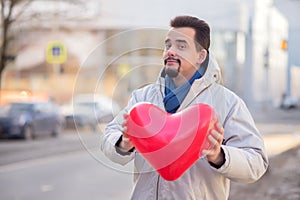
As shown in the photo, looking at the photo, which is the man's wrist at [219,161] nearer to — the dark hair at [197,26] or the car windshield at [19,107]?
the dark hair at [197,26]

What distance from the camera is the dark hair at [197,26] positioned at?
2.34m

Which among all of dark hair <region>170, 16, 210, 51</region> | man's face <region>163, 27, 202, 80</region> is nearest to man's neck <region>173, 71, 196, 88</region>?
man's face <region>163, 27, 202, 80</region>

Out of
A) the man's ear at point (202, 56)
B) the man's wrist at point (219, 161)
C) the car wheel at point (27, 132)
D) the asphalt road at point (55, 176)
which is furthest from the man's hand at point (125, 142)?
the car wheel at point (27, 132)

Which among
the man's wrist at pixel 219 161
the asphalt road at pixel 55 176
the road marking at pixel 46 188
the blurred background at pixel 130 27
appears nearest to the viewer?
the man's wrist at pixel 219 161

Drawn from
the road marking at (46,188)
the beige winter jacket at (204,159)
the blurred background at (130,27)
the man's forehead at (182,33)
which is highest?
the man's forehead at (182,33)

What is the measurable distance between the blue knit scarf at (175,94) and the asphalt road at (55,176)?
3508 mm

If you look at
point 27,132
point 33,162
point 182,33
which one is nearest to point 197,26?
point 182,33

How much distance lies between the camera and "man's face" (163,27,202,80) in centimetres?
224

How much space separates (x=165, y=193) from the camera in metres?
2.33

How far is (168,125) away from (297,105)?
156 ft

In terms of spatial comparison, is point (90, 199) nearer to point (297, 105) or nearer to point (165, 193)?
point (165, 193)

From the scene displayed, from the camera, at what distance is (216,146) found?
6.73 ft

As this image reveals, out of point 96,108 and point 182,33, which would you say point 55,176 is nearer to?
point 96,108

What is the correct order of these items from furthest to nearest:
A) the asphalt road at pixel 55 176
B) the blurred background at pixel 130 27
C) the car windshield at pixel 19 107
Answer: the car windshield at pixel 19 107 < the blurred background at pixel 130 27 < the asphalt road at pixel 55 176
